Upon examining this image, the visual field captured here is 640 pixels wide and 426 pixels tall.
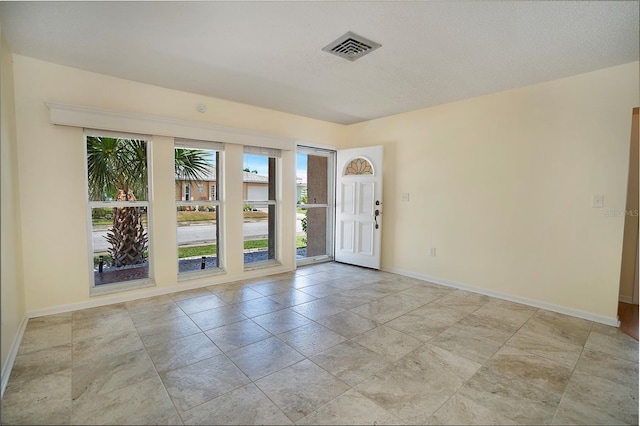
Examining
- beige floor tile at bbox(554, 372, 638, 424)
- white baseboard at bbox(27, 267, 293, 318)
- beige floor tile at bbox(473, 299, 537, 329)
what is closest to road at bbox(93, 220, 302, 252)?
white baseboard at bbox(27, 267, 293, 318)

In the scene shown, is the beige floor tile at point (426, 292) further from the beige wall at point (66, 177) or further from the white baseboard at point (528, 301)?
the beige wall at point (66, 177)

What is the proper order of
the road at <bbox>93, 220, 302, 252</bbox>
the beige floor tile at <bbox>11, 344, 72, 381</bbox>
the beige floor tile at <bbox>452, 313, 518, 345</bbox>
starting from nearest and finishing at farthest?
the beige floor tile at <bbox>11, 344, 72, 381</bbox> < the beige floor tile at <bbox>452, 313, 518, 345</bbox> < the road at <bbox>93, 220, 302, 252</bbox>

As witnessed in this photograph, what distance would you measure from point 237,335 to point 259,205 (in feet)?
7.68

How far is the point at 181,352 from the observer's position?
A: 2395 mm

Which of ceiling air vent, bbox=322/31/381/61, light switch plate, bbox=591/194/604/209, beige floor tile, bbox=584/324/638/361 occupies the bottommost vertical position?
beige floor tile, bbox=584/324/638/361

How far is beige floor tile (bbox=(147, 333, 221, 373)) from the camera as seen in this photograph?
2.24 m

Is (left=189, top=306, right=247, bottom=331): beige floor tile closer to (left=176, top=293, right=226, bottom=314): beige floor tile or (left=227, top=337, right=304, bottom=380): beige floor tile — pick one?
(left=176, top=293, right=226, bottom=314): beige floor tile

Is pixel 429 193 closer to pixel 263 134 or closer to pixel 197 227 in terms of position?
pixel 263 134

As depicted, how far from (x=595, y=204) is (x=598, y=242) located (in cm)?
39

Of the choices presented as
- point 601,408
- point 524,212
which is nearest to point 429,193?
point 524,212

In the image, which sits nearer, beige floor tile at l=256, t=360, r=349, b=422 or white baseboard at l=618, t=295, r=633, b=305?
beige floor tile at l=256, t=360, r=349, b=422

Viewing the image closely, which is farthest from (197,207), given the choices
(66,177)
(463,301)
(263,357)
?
(463,301)

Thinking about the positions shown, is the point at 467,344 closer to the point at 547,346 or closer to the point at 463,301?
the point at 547,346

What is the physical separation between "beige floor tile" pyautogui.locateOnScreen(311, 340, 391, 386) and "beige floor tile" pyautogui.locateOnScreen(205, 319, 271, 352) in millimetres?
620
